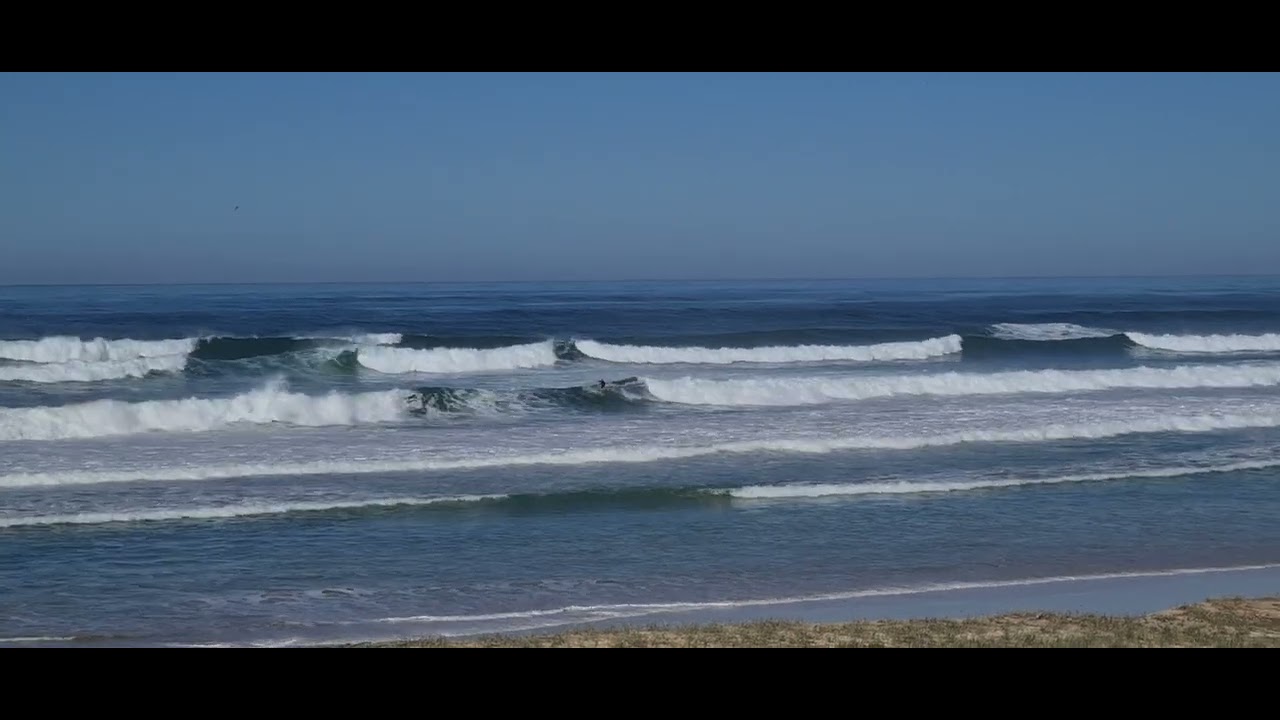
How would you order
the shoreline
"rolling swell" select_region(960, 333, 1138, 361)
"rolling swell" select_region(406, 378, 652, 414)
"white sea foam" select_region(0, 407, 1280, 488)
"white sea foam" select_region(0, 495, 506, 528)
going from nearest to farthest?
the shoreline → "white sea foam" select_region(0, 495, 506, 528) → "white sea foam" select_region(0, 407, 1280, 488) → "rolling swell" select_region(406, 378, 652, 414) → "rolling swell" select_region(960, 333, 1138, 361)

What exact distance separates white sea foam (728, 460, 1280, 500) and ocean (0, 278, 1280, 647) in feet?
0.18

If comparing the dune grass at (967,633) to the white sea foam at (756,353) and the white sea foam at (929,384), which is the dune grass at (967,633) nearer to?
the white sea foam at (929,384)

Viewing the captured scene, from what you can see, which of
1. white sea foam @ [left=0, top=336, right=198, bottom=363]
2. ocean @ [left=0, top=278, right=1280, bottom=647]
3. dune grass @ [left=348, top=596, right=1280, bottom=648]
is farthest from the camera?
white sea foam @ [left=0, top=336, right=198, bottom=363]

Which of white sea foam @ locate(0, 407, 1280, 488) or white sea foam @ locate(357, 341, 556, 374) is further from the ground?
white sea foam @ locate(357, 341, 556, 374)

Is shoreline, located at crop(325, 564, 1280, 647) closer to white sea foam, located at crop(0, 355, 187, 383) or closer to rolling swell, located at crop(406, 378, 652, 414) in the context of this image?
rolling swell, located at crop(406, 378, 652, 414)

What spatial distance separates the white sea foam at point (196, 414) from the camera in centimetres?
1748

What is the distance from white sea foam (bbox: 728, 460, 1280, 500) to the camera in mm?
13109

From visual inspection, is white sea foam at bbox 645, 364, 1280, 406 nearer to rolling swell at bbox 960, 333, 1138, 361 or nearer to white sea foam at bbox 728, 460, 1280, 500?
rolling swell at bbox 960, 333, 1138, 361

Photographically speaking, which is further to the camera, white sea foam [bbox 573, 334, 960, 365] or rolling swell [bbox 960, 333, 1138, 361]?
rolling swell [bbox 960, 333, 1138, 361]

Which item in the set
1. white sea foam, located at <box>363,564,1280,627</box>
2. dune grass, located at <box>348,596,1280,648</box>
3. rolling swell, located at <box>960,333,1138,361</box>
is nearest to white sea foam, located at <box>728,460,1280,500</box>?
white sea foam, located at <box>363,564,1280,627</box>

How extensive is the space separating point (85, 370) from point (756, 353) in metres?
17.0

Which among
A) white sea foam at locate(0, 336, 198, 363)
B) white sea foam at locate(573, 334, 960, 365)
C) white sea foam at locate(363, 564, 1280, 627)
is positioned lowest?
white sea foam at locate(363, 564, 1280, 627)

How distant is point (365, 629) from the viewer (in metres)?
8.28

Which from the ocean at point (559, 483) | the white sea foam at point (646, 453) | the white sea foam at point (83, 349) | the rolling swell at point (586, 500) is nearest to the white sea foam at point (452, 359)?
the ocean at point (559, 483)
